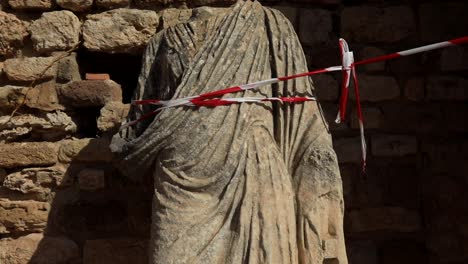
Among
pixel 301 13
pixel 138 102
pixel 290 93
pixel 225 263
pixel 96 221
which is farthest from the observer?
pixel 301 13

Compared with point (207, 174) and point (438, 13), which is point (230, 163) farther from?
point (438, 13)

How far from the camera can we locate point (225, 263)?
304cm

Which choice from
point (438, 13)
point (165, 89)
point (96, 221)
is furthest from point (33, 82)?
point (438, 13)

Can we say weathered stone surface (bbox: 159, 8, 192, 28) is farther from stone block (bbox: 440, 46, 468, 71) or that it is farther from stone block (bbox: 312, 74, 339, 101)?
stone block (bbox: 440, 46, 468, 71)

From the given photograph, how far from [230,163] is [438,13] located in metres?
2.13

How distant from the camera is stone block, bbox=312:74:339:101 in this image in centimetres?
458

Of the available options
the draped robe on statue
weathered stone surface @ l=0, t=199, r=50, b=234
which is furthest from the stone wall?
the draped robe on statue

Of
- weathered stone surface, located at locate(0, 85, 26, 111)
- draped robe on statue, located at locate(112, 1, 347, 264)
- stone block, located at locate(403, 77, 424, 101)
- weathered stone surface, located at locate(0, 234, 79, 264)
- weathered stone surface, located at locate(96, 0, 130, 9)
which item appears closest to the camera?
draped robe on statue, located at locate(112, 1, 347, 264)

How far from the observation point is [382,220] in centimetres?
452

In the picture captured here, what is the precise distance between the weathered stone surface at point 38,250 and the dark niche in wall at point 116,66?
930 millimetres

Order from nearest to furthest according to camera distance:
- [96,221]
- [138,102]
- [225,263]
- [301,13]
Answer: [225,263] < [138,102] < [96,221] < [301,13]

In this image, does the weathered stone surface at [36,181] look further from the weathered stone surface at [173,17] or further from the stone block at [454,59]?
the stone block at [454,59]

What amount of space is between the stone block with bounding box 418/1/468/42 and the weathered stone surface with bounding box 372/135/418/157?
2.01 feet

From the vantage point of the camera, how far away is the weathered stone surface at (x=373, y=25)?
15.2 ft
